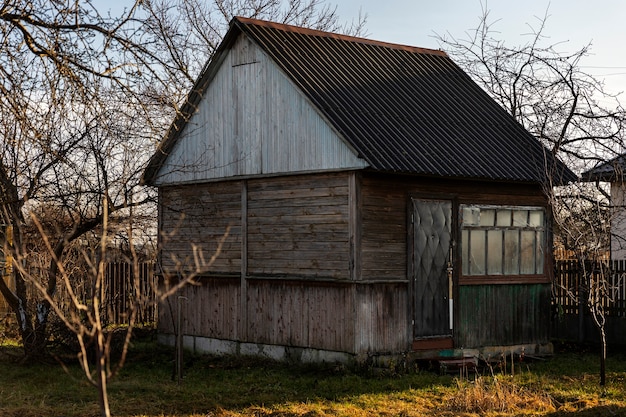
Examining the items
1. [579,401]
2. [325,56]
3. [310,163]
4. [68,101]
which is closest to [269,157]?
[310,163]

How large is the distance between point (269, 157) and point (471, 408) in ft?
21.3

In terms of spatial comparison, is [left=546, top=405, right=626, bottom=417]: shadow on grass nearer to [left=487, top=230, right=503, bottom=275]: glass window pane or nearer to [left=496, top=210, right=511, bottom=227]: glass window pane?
→ [left=487, top=230, right=503, bottom=275]: glass window pane

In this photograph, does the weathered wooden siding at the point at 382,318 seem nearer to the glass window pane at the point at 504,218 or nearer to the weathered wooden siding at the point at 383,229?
the weathered wooden siding at the point at 383,229

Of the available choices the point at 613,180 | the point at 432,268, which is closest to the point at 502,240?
the point at 432,268

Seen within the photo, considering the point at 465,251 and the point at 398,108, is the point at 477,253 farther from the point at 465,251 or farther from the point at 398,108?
the point at 398,108

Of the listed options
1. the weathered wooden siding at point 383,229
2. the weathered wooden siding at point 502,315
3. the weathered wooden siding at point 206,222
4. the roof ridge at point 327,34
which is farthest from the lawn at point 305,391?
the roof ridge at point 327,34

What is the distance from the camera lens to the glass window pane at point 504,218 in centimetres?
1702

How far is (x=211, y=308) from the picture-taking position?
17797 mm

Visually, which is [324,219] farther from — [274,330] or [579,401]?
[579,401]

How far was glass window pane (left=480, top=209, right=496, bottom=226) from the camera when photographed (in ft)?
54.9

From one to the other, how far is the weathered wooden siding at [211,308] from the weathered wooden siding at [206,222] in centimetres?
32

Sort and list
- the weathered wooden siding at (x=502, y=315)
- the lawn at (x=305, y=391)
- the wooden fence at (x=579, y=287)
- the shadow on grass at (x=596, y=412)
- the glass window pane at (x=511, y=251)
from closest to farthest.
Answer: the shadow on grass at (x=596, y=412), the lawn at (x=305, y=391), the weathered wooden siding at (x=502, y=315), the glass window pane at (x=511, y=251), the wooden fence at (x=579, y=287)

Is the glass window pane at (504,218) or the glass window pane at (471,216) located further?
the glass window pane at (504,218)

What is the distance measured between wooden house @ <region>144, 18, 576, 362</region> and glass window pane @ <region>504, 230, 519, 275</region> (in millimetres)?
27
